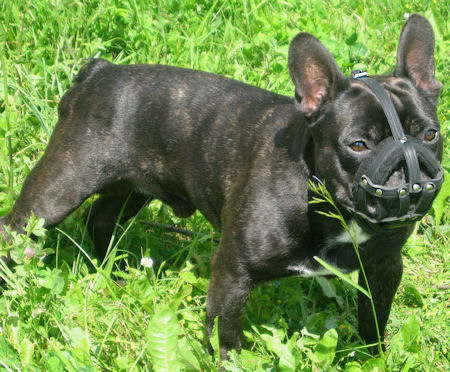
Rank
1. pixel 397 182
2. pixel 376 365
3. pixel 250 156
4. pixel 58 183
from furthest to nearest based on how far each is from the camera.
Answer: pixel 58 183 → pixel 250 156 → pixel 376 365 → pixel 397 182

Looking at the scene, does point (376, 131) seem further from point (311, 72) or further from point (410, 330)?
point (410, 330)

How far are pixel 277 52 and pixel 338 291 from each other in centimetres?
228

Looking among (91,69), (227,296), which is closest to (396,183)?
(227,296)

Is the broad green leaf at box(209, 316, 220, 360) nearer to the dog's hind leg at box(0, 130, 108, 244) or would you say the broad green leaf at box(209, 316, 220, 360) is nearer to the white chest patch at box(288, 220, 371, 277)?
the white chest patch at box(288, 220, 371, 277)

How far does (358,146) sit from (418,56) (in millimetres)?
636

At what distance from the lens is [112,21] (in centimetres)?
602

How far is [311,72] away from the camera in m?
3.19

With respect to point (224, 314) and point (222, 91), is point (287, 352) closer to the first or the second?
point (224, 314)

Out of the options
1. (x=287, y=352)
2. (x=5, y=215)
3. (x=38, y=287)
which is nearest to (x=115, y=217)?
(x=5, y=215)

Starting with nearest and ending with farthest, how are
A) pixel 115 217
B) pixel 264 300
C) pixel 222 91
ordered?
pixel 222 91 → pixel 264 300 → pixel 115 217

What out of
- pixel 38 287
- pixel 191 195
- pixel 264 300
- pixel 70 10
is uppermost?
pixel 70 10

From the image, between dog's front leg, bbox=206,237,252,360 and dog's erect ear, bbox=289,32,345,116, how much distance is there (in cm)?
79

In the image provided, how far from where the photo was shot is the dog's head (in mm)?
2748

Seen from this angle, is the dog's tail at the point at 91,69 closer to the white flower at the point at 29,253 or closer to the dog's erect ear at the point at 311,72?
the white flower at the point at 29,253
